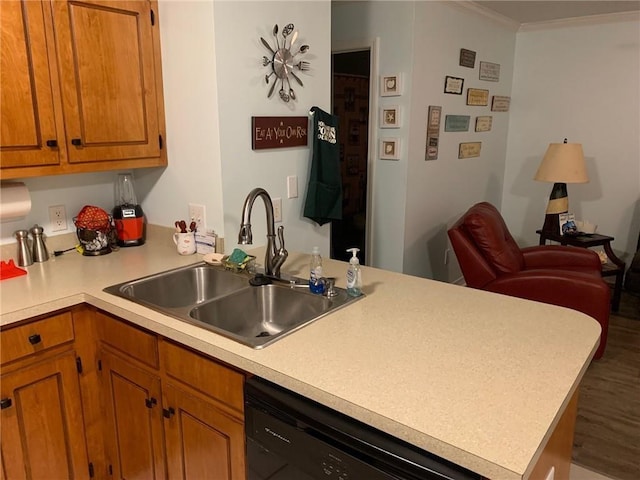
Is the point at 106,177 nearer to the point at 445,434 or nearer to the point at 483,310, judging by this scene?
the point at 483,310

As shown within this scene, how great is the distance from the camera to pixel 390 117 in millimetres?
3502

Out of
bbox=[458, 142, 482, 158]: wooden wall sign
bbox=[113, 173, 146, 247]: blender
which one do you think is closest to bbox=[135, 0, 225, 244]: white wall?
bbox=[113, 173, 146, 247]: blender

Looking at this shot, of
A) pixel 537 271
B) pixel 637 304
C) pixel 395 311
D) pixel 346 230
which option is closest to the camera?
pixel 395 311

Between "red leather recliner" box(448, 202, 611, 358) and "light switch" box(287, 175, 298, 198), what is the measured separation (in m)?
1.18

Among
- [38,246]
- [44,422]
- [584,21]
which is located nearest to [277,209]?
[38,246]

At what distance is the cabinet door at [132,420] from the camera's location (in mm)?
1699

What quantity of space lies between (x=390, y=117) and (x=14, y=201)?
2430 mm

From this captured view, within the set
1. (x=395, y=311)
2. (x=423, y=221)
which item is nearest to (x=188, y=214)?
(x=395, y=311)

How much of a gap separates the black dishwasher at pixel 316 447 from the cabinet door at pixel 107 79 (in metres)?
1.31

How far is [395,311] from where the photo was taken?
1.58m

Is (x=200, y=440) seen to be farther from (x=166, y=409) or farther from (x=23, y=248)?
(x=23, y=248)

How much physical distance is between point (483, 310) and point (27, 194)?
6.06ft

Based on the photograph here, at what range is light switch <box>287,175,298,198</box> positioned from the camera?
2425 millimetres

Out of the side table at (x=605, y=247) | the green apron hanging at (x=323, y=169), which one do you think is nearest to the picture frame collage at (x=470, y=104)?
the side table at (x=605, y=247)
